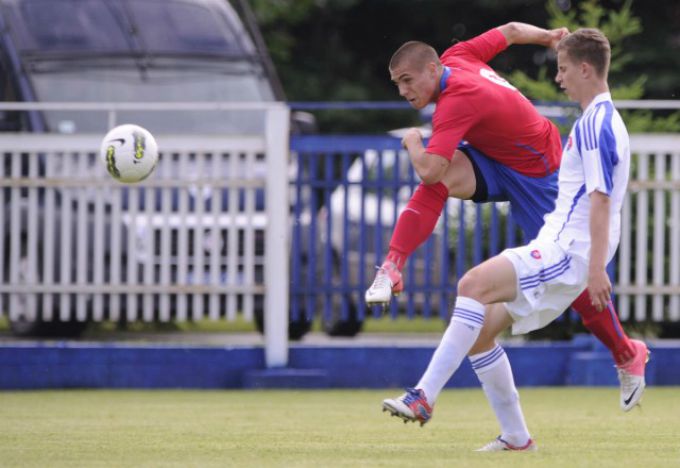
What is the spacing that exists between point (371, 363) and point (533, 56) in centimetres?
2034

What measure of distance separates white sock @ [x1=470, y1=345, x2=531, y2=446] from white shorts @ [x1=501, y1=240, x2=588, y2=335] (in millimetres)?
330

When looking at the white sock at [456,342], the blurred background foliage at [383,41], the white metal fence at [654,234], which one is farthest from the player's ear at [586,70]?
the blurred background foliage at [383,41]

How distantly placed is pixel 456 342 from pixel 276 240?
14.8 feet

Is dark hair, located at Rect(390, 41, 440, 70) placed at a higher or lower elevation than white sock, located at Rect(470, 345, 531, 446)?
higher

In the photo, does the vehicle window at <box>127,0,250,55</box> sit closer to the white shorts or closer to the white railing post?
the white railing post

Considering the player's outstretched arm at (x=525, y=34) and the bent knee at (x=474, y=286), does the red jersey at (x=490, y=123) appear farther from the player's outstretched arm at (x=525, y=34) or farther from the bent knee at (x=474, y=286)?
the bent knee at (x=474, y=286)

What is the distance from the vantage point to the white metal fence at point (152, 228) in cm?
1099

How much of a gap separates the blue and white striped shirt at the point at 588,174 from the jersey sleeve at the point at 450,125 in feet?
2.10

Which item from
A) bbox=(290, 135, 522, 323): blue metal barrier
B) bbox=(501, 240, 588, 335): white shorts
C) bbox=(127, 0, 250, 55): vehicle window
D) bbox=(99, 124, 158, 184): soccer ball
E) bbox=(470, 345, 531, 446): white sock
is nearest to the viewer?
bbox=(501, 240, 588, 335): white shorts

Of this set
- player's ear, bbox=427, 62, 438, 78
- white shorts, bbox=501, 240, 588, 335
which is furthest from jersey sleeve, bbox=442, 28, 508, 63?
white shorts, bbox=501, 240, 588, 335

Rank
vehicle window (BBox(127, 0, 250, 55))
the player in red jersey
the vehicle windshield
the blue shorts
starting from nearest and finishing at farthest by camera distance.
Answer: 1. the player in red jersey
2. the blue shorts
3. the vehicle windshield
4. vehicle window (BBox(127, 0, 250, 55))

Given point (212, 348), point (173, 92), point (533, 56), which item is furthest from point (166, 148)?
point (533, 56)

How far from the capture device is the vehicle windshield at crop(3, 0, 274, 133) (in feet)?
44.0

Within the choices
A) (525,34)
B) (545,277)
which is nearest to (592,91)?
(545,277)
